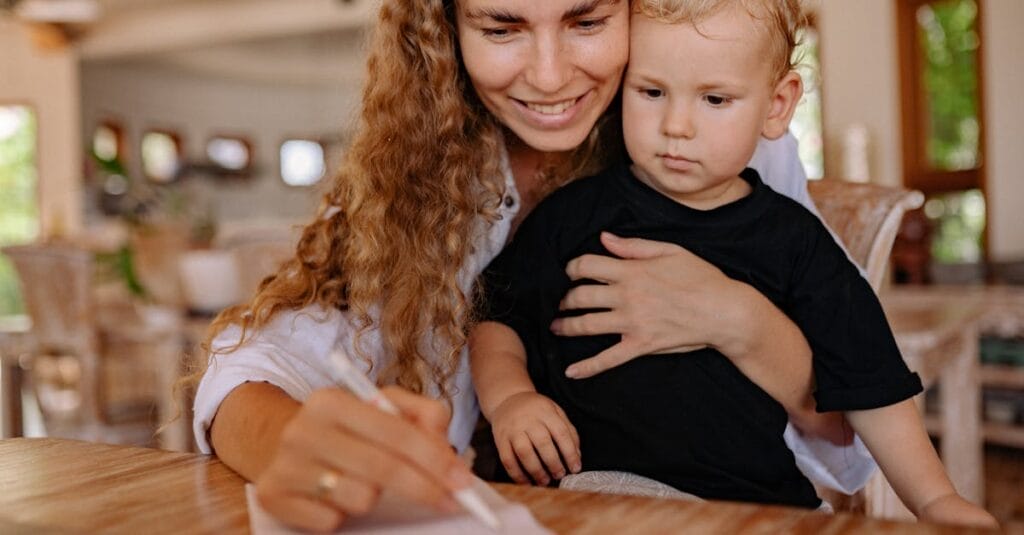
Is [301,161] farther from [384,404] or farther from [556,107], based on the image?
[384,404]

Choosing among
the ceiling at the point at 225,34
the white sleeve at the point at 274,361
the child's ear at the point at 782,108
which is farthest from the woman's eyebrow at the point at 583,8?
the ceiling at the point at 225,34

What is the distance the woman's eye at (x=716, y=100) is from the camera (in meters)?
1.03

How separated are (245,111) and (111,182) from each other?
2707 mm

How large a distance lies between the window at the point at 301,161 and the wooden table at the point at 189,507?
1149cm

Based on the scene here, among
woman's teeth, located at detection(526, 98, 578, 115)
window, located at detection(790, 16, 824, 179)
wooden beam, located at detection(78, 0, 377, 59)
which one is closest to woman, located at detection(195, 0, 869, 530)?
woman's teeth, located at detection(526, 98, 578, 115)

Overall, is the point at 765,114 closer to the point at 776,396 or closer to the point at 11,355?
the point at 776,396

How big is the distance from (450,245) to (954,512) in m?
0.62

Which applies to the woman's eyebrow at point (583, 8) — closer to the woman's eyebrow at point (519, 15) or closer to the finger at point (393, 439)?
the woman's eyebrow at point (519, 15)

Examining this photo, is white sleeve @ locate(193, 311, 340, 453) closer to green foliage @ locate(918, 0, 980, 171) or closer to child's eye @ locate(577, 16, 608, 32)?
child's eye @ locate(577, 16, 608, 32)

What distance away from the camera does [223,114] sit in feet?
37.9

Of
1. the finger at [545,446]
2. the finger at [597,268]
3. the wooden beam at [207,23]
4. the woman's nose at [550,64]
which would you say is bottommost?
the finger at [545,446]

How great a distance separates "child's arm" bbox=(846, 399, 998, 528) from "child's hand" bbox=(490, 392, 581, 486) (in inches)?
11.9

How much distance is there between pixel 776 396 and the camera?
3.46ft

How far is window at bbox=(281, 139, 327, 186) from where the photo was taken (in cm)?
1211
